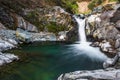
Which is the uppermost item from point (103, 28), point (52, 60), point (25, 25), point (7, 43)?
point (25, 25)

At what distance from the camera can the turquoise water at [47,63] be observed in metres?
29.4

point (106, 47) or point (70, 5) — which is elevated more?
point (70, 5)

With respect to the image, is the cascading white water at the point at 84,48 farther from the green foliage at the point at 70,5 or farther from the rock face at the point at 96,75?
the rock face at the point at 96,75

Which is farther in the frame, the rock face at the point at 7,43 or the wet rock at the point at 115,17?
the wet rock at the point at 115,17

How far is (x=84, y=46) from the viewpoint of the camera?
4366cm

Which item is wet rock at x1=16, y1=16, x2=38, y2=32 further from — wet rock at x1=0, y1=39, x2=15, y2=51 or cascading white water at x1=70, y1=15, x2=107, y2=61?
wet rock at x1=0, y1=39, x2=15, y2=51

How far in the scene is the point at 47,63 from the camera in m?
33.9

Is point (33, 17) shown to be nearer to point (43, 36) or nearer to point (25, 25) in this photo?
point (25, 25)

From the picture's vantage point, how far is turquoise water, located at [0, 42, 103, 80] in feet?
96.4

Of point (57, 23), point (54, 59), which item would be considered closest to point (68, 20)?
point (57, 23)

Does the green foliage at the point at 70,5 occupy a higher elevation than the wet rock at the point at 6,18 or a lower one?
higher

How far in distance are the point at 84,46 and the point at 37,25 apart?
34.5 feet

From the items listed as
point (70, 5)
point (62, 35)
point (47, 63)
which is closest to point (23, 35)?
point (62, 35)

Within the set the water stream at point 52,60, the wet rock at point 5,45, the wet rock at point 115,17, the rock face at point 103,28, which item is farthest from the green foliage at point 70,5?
the wet rock at point 5,45
